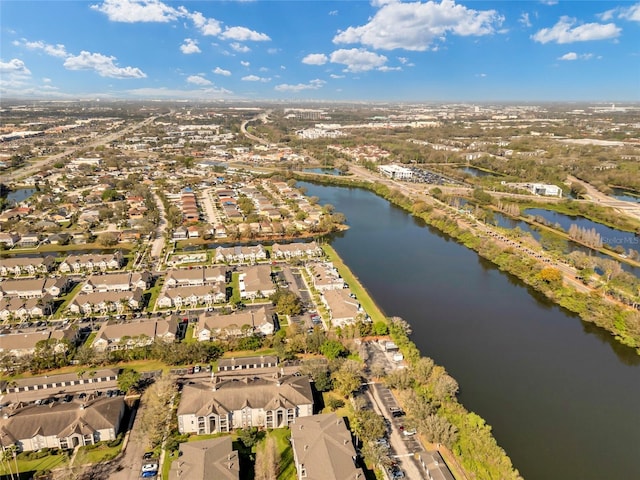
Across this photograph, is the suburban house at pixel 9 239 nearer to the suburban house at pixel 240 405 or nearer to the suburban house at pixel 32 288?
the suburban house at pixel 32 288

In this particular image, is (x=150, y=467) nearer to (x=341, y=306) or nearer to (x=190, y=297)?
(x=190, y=297)

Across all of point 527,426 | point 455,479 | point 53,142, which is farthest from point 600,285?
point 53,142

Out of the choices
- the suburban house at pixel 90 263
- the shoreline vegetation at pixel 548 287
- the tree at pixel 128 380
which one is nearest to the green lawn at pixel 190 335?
the tree at pixel 128 380

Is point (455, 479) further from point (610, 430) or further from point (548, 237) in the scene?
point (548, 237)

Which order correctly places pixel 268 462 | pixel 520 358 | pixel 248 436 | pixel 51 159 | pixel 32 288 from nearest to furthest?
pixel 268 462, pixel 248 436, pixel 520 358, pixel 32 288, pixel 51 159

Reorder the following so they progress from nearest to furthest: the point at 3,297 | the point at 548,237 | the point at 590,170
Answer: the point at 3,297
the point at 548,237
the point at 590,170

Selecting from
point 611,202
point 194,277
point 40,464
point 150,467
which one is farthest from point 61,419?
point 611,202
